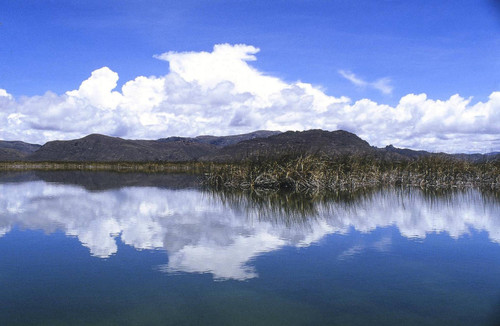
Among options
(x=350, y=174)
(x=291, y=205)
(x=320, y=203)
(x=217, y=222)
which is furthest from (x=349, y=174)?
(x=217, y=222)

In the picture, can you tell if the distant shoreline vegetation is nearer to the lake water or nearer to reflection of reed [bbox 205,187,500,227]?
reflection of reed [bbox 205,187,500,227]

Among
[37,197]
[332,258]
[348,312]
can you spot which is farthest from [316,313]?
[37,197]

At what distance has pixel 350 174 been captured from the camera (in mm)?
24109

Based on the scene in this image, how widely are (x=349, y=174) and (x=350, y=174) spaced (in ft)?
0.36

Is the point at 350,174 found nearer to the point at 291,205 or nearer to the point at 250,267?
the point at 291,205

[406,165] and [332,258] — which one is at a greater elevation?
[406,165]

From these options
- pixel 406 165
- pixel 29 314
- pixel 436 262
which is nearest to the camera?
pixel 29 314

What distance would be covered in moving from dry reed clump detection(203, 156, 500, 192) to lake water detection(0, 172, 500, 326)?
8530 mm

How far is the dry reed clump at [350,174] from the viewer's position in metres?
22.5

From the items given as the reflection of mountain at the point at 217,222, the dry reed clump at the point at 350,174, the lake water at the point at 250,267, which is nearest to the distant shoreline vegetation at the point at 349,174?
the dry reed clump at the point at 350,174

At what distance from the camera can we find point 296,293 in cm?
593

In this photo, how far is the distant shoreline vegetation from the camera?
73.9 feet

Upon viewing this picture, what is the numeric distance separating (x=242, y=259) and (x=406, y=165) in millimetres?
23266

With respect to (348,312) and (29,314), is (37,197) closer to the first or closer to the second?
(29,314)
